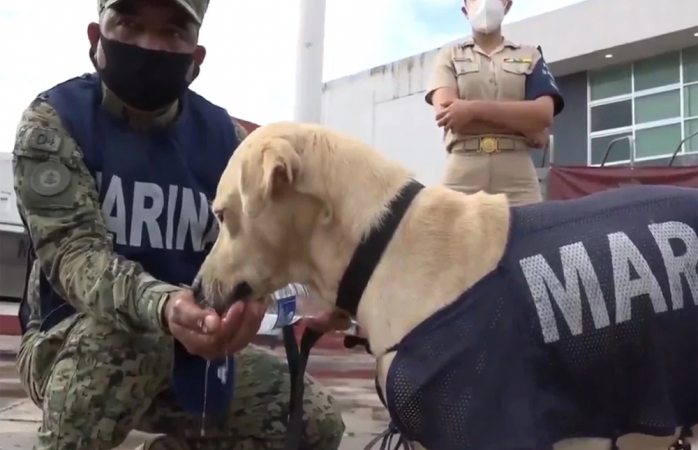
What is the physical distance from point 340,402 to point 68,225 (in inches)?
125

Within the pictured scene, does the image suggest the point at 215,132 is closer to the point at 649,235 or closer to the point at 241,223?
the point at 241,223

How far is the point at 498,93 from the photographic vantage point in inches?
134

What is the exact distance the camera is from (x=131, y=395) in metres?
2.29

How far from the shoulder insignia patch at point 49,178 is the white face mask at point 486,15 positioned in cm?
199

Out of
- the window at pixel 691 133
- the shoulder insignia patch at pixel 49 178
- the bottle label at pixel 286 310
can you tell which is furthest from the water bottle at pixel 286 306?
the window at pixel 691 133

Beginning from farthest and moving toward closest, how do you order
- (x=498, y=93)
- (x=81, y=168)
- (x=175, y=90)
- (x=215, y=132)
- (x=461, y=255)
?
(x=498, y=93), (x=215, y=132), (x=175, y=90), (x=81, y=168), (x=461, y=255)

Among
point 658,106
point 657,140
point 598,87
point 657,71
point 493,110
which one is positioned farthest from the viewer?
point 598,87

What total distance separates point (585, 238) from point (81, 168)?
4.44 ft

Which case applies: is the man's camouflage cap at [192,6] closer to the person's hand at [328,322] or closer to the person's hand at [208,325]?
the person's hand at [208,325]

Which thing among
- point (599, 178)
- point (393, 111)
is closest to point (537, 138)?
point (599, 178)

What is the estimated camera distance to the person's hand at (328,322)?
229 cm

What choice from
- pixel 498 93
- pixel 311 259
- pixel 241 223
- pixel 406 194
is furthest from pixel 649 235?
pixel 498 93

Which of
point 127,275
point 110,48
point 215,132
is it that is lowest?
point 127,275

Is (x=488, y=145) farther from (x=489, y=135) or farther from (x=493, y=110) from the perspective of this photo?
(x=493, y=110)
